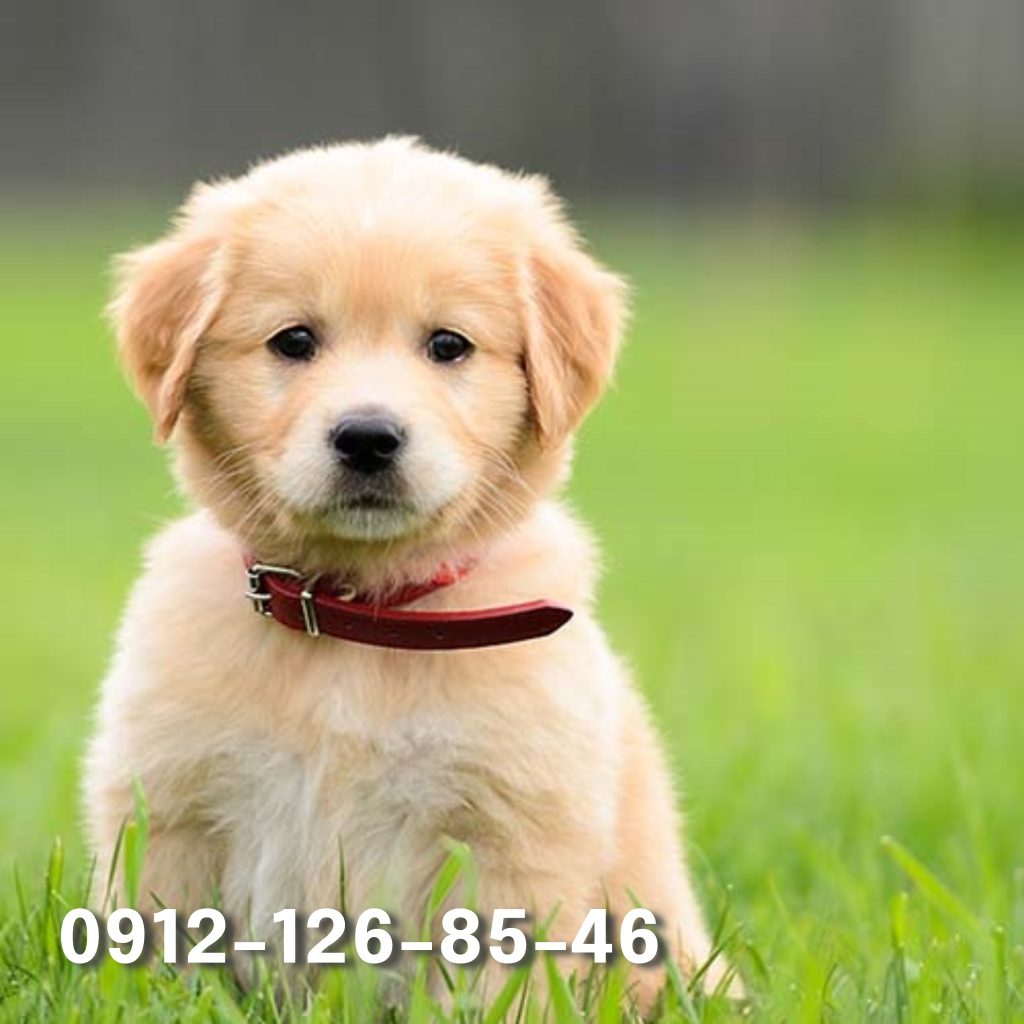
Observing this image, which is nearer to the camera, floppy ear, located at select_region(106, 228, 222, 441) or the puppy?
the puppy

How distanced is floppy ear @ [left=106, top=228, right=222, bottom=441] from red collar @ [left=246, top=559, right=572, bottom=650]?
0.96ft

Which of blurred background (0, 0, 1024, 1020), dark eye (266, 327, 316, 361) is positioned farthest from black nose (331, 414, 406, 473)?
blurred background (0, 0, 1024, 1020)

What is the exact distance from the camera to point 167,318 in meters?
3.63

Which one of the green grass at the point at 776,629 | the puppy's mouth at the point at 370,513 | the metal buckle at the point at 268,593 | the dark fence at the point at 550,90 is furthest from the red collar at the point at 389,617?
the dark fence at the point at 550,90

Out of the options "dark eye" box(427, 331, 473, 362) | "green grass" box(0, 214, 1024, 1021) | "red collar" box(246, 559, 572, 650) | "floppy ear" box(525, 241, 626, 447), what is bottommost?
"green grass" box(0, 214, 1024, 1021)

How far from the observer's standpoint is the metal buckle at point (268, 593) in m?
3.54

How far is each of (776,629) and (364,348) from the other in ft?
14.9

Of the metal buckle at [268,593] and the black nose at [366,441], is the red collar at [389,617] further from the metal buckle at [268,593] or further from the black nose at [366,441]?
the black nose at [366,441]

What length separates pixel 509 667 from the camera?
3527mm

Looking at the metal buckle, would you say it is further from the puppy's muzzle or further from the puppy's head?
the puppy's muzzle

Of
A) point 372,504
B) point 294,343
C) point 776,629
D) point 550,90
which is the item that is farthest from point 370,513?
point 550,90

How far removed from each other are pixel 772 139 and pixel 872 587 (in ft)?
67.4

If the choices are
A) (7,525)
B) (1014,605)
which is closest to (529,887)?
(1014,605)

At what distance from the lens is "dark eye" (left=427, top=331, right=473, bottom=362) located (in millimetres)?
3521
